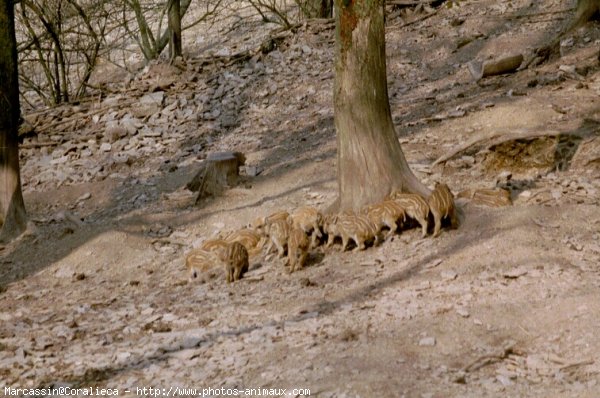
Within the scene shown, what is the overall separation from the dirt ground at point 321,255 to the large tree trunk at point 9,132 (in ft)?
1.37

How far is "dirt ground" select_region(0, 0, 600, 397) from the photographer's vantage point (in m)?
6.11

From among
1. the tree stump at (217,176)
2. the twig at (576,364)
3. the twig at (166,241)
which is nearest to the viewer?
the twig at (576,364)

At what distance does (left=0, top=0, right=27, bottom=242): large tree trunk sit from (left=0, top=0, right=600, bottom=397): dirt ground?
42 cm

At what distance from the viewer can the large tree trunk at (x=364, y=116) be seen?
28.3 ft

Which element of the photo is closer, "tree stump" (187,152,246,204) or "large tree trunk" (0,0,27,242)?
"large tree trunk" (0,0,27,242)

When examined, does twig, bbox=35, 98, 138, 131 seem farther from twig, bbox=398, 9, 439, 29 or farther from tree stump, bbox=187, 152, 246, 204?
twig, bbox=398, 9, 439, 29

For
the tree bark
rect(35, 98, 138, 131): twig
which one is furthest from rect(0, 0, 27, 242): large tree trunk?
the tree bark

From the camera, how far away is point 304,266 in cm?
855

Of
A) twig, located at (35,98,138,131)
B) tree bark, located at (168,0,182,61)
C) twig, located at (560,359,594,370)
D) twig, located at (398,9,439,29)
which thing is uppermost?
tree bark, located at (168,0,182,61)

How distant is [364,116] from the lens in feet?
29.2

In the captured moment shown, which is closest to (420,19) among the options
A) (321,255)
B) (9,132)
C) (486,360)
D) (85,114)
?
(85,114)

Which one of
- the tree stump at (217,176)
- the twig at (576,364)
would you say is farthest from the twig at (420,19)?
the twig at (576,364)

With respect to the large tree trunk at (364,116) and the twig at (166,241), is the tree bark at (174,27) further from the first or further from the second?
the large tree trunk at (364,116)

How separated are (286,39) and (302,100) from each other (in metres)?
3.03
